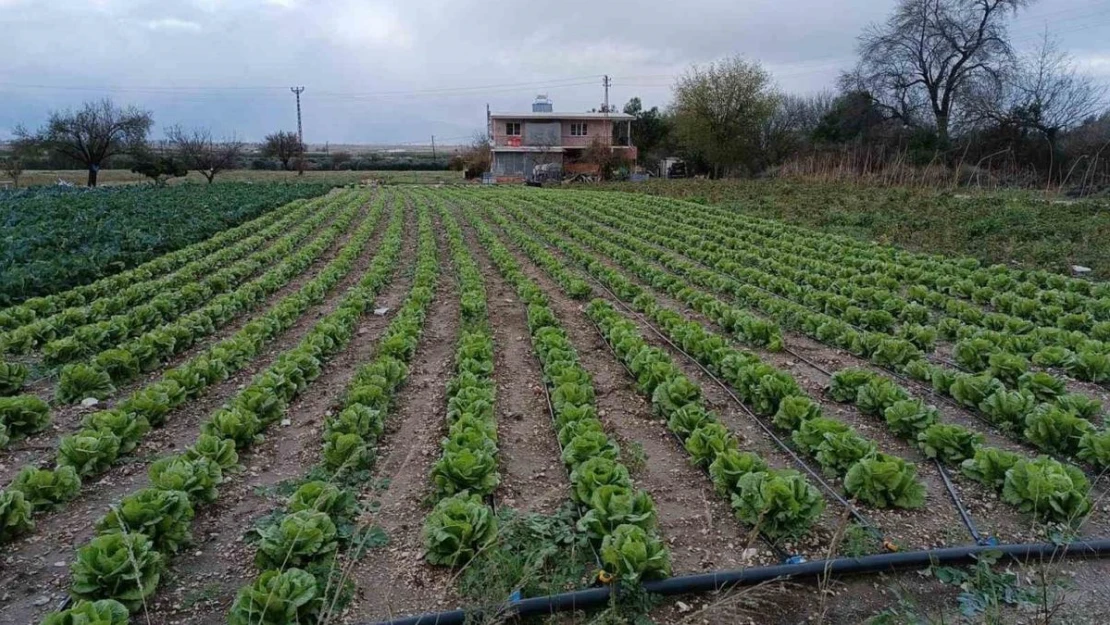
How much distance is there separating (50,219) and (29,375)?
1838 centimetres

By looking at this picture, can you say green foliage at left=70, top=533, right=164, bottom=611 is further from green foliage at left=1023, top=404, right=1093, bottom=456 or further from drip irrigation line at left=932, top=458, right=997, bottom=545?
green foliage at left=1023, top=404, right=1093, bottom=456

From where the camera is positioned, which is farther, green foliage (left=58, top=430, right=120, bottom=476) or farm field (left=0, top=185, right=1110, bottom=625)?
green foliage (left=58, top=430, right=120, bottom=476)

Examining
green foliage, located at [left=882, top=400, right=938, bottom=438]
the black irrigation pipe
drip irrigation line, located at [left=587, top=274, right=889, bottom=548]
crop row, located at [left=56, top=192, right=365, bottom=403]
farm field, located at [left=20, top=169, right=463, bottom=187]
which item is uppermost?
farm field, located at [left=20, top=169, right=463, bottom=187]

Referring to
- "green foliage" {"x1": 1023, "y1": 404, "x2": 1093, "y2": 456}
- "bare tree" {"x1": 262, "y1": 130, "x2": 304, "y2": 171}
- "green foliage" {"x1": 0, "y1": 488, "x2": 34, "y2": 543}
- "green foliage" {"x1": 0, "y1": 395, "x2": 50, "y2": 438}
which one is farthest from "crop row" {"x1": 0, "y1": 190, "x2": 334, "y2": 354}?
"bare tree" {"x1": 262, "y1": 130, "x2": 304, "y2": 171}

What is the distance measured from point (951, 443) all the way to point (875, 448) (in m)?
0.73

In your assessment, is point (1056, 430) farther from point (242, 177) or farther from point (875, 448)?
point (242, 177)

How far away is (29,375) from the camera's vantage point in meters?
7.24

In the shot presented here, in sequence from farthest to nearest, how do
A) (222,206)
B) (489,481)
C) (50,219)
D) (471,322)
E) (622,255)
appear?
(222,206) < (50,219) < (622,255) < (471,322) < (489,481)

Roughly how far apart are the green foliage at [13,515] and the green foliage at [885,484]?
5269 millimetres

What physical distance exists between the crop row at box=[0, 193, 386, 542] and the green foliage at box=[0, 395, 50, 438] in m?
0.03

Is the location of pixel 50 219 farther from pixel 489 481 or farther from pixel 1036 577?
pixel 1036 577

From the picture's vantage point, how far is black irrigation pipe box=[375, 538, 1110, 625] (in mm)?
3458

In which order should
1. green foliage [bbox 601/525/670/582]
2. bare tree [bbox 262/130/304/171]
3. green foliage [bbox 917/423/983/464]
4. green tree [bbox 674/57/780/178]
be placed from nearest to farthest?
green foliage [bbox 601/525/670/582], green foliage [bbox 917/423/983/464], green tree [bbox 674/57/780/178], bare tree [bbox 262/130/304/171]

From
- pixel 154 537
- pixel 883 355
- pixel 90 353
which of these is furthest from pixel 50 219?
pixel 883 355
